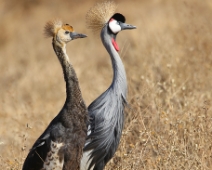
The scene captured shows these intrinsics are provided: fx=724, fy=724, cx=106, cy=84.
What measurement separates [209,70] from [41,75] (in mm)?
3446

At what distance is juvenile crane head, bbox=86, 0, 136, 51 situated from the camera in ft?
18.9

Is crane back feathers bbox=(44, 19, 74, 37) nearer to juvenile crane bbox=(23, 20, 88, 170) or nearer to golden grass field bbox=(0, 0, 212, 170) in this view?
juvenile crane bbox=(23, 20, 88, 170)

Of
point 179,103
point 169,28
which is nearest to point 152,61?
point 179,103

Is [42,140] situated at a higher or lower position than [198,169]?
higher

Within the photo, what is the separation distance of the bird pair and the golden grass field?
150 mm

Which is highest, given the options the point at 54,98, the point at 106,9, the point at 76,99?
the point at 106,9

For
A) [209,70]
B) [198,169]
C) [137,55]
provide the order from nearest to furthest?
1. [198,169]
2. [209,70]
3. [137,55]

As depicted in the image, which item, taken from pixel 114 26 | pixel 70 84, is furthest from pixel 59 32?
pixel 114 26

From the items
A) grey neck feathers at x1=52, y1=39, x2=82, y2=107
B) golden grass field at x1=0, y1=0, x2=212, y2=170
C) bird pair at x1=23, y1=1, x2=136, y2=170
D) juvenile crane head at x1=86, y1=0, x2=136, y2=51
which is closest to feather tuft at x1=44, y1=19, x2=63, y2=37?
bird pair at x1=23, y1=1, x2=136, y2=170

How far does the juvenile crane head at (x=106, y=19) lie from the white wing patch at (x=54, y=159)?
1321mm

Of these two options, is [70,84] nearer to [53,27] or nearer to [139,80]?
[53,27]

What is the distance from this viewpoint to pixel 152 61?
773 centimetres

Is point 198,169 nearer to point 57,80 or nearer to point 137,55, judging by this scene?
point 137,55

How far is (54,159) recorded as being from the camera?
471cm
